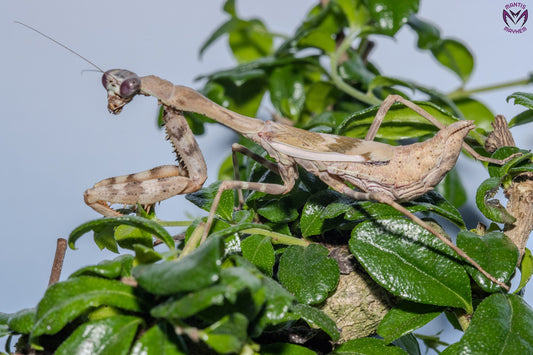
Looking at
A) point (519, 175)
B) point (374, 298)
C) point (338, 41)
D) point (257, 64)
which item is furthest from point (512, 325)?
point (338, 41)

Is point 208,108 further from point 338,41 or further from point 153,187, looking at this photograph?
point 338,41

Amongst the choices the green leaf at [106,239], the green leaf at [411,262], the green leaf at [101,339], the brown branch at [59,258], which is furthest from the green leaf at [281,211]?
the green leaf at [101,339]

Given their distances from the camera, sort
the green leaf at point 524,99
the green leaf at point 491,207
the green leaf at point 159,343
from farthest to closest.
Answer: the green leaf at point 524,99 < the green leaf at point 491,207 < the green leaf at point 159,343

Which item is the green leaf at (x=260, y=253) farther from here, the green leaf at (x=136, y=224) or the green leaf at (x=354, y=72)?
the green leaf at (x=354, y=72)

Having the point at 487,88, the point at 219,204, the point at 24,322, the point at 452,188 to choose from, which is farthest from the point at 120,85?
the point at 487,88

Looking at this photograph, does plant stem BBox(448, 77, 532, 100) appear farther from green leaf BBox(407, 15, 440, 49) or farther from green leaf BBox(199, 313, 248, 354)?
green leaf BBox(199, 313, 248, 354)

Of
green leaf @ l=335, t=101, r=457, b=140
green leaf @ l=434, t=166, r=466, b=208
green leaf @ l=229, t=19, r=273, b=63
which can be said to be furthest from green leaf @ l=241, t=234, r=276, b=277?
green leaf @ l=229, t=19, r=273, b=63
